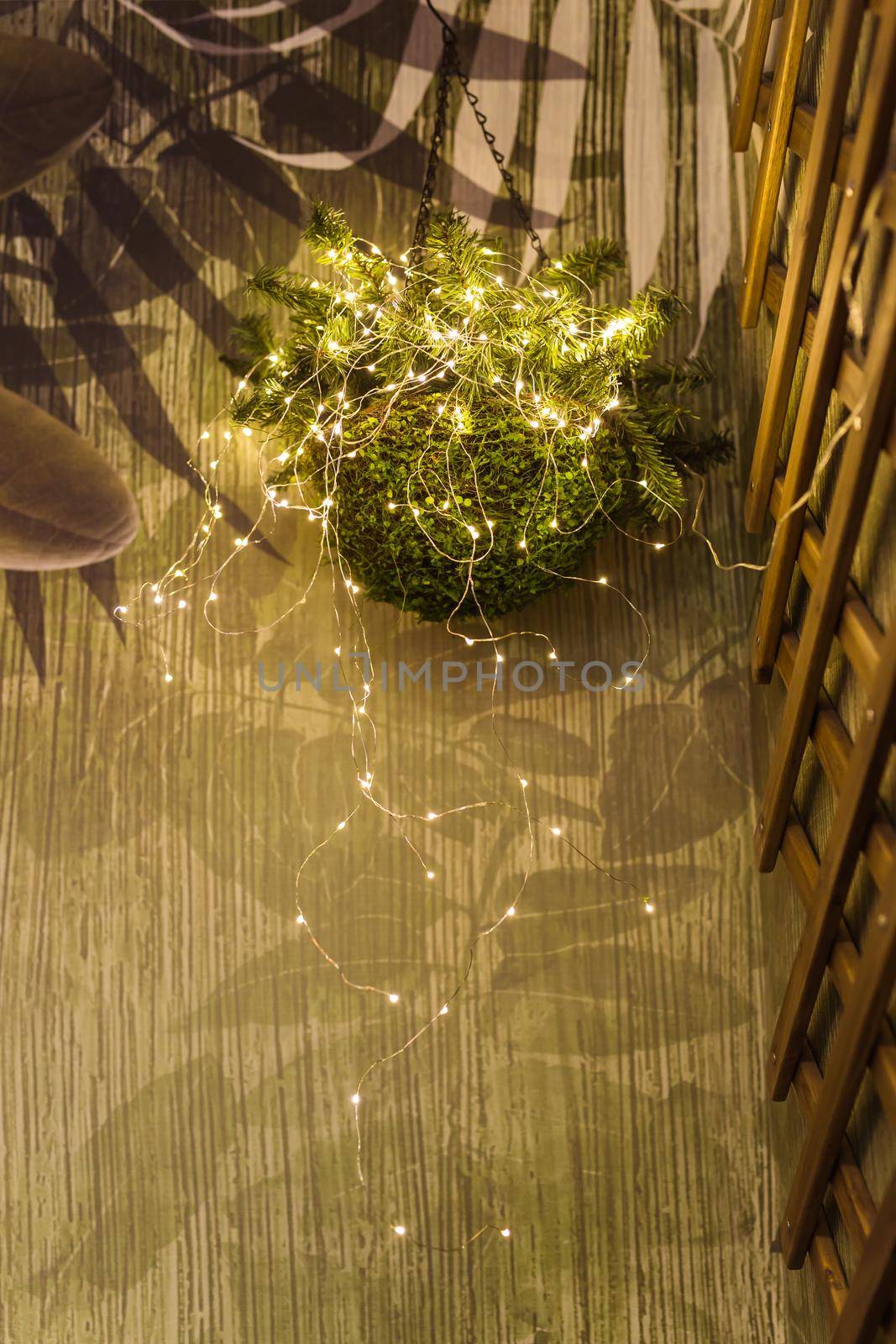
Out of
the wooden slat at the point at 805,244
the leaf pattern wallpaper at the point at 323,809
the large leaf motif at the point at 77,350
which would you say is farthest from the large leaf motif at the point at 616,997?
the large leaf motif at the point at 77,350

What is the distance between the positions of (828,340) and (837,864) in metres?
0.52

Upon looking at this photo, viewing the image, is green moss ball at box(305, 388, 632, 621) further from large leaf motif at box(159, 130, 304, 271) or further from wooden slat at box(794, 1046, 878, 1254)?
wooden slat at box(794, 1046, 878, 1254)

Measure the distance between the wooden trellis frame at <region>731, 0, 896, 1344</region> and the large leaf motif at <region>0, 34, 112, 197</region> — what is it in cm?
92

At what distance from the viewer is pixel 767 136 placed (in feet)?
3.83

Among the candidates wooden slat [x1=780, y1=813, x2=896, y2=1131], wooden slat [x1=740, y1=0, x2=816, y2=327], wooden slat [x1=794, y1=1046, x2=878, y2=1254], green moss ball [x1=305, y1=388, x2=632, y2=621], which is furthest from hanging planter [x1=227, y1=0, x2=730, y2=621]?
wooden slat [x1=794, y1=1046, x2=878, y2=1254]

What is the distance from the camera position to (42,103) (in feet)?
4.40

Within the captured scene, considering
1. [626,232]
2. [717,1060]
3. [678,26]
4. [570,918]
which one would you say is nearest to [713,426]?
[626,232]

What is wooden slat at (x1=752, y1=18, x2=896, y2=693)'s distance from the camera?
834 mm

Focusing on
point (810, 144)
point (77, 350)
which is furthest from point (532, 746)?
point (77, 350)

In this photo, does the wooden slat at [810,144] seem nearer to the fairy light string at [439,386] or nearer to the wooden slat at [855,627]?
the fairy light string at [439,386]

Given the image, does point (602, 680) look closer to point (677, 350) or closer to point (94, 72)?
point (677, 350)

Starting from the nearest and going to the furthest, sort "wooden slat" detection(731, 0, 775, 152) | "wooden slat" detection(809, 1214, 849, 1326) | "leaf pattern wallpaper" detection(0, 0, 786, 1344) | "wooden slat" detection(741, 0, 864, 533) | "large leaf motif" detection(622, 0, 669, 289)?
"wooden slat" detection(741, 0, 864, 533)
"wooden slat" detection(809, 1214, 849, 1326)
"wooden slat" detection(731, 0, 775, 152)
"leaf pattern wallpaper" detection(0, 0, 786, 1344)
"large leaf motif" detection(622, 0, 669, 289)

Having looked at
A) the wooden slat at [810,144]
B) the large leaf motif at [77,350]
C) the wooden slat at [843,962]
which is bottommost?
the wooden slat at [843,962]

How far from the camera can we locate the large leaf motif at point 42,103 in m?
1.29
